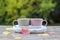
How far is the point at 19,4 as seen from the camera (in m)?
3.67

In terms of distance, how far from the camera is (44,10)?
147 inches

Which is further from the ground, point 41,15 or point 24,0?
point 24,0

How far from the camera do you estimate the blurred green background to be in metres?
3.69

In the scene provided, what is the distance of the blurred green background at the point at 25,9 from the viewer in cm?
369

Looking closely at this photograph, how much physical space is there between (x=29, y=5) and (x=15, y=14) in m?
0.31

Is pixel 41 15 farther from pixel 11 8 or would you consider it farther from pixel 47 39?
pixel 47 39

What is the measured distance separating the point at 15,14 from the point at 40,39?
251 cm

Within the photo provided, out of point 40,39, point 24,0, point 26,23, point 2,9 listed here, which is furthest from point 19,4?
point 40,39

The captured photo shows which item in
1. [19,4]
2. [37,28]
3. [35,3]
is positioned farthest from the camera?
[35,3]

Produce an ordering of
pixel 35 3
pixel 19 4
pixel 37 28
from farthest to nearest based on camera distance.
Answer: pixel 35 3 < pixel 19 4 < pixel 37 28

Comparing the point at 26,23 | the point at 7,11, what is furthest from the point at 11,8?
the point at 26,23

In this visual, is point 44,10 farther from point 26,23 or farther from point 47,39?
point 47,39

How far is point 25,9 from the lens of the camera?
3.82 metres

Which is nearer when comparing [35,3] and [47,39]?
[47,39]
